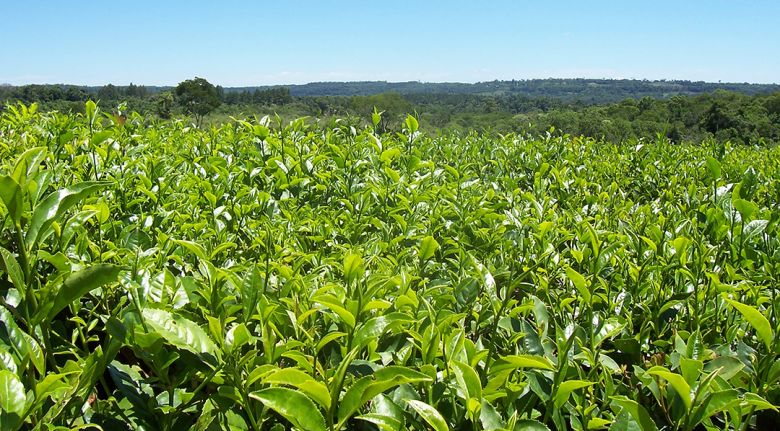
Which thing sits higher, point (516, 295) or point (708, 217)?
point (708, 217)

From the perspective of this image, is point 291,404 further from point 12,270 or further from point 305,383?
Result: point 12,270

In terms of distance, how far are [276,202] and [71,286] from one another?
5.51 ft

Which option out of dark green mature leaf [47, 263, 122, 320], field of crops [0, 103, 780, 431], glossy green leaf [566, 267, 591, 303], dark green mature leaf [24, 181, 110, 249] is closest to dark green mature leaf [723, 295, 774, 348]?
field of crops [0, 103, 780, 431]

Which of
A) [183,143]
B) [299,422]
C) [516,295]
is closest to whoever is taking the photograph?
[299,422]

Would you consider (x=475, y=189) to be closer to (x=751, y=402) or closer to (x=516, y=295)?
(x=516, y=295)

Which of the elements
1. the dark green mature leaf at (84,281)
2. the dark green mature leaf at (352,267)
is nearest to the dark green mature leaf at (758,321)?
the dark green mature leaf at (352,267)

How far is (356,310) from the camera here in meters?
1.36

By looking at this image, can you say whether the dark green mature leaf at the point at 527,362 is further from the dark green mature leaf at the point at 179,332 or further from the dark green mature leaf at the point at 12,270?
the dark green mature leaf at the point at 12,270

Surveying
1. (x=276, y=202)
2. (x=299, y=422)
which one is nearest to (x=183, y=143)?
(x=276, y=202)

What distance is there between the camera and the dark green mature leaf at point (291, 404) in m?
1.03

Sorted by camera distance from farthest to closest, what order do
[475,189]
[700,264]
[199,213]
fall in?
[475,189]
[199,213]
[700,264]

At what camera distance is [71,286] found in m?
1.09

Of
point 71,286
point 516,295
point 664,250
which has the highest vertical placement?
point 71,286

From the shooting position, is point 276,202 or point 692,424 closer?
point 692,424
